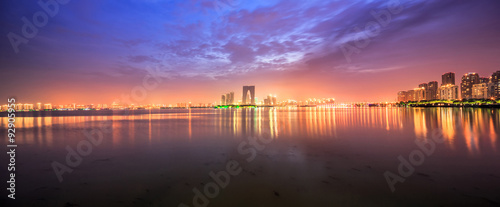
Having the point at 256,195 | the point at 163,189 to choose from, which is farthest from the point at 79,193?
the point at 256,195

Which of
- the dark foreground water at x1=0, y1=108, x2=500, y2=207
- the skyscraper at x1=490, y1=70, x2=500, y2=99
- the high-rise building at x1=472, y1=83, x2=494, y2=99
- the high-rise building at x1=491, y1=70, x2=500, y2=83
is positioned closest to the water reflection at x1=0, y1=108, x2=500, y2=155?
the dark foreground water at x1=0, y1=108, x2=500, y2=207

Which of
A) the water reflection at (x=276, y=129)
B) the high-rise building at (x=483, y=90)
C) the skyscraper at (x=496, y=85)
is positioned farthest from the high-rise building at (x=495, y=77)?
the water reflection at (x=276, y=129)

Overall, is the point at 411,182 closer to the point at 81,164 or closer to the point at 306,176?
the point at 306,176

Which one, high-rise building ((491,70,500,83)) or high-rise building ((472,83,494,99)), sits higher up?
high-rise building ((491,70,500,83))

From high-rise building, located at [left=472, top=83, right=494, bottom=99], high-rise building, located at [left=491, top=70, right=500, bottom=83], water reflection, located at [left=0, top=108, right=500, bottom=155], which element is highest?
high-rise building, located at [left=491, top=70, right=500, bottom=83]

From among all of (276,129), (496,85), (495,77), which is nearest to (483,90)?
(495,77)

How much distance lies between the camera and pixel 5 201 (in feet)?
23.1

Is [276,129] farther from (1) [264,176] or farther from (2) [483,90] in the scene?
(2) [483,90]

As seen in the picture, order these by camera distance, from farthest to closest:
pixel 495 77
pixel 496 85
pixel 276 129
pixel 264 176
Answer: pixel 495 77 → pixel 496 85 → pixel 276 129 → pixel 264 176

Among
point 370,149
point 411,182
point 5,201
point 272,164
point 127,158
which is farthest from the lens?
point 370,149

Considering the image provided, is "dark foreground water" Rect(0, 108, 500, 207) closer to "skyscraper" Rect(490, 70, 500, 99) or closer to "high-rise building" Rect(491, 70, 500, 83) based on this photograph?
"skyscraper" Rect(490, 70, 500, 99)

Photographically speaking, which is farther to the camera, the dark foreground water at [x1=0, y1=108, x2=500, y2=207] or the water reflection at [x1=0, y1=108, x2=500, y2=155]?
the water reflection at [x1=0, y1=108, x2=500, y2=155]

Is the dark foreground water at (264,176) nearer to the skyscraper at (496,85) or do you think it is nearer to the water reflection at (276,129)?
the water reflection at (276,129)

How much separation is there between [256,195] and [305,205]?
5.18ft
